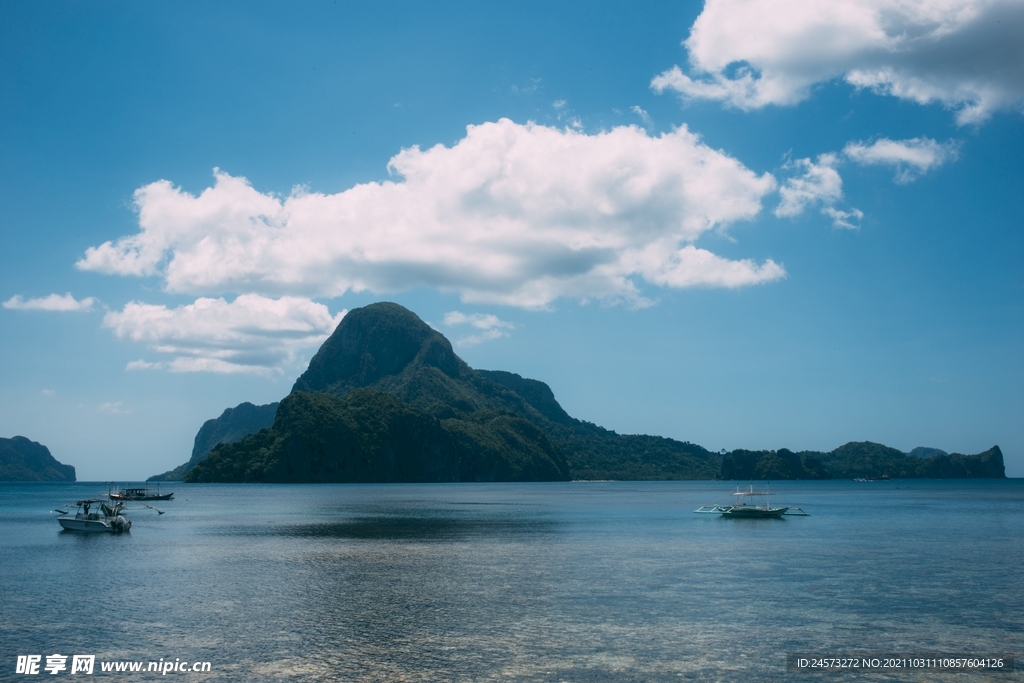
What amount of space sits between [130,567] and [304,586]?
62.1ft

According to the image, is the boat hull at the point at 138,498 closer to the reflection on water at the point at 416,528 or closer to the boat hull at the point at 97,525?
the boat hull at the point at 97,525

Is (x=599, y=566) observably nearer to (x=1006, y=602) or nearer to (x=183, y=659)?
(x=1006, y=602)

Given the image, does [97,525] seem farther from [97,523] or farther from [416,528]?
[416,528]

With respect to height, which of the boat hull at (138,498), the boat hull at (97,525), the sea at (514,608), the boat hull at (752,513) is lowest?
the boat hull at (138,498)

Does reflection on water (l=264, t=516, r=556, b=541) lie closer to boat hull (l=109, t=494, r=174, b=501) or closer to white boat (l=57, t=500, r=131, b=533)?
white boat (l=57, t=500, r=131, b=533)

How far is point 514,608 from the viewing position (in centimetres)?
3922

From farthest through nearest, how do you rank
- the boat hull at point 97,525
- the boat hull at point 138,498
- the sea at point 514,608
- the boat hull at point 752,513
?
the boat hull at point 138,498, the boat hull at point 752,513, the boat hull at point 97,525, the sea at point 514,608

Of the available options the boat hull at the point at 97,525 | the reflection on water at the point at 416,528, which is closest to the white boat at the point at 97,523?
the boat hull at the point at 97,525

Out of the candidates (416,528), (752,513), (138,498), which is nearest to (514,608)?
(416,528)

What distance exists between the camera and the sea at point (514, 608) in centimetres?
2878

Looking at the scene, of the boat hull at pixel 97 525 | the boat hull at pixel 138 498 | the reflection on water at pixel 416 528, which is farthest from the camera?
the boat hull at pixel 138 498

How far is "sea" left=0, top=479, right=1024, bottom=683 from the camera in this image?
28.8m

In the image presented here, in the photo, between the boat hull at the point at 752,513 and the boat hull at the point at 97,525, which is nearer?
the boat hull at the point at 97,525

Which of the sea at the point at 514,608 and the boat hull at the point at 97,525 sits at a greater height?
the sea at the point at 514,608
